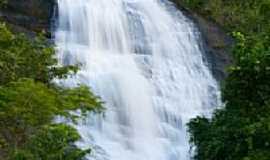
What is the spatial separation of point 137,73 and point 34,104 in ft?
31.2

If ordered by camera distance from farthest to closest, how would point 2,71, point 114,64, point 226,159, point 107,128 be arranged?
point 114,64
point 107,128
point 2,71
point 226,159

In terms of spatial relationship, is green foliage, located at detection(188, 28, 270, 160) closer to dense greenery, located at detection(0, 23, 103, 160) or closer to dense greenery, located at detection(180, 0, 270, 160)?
dense greenery, located at detection(180, 0, 270, 160)

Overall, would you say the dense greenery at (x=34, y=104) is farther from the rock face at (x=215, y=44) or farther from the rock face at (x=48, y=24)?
the rock face at (x=215, y=44)

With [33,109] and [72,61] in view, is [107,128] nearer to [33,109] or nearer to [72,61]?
[72,61]

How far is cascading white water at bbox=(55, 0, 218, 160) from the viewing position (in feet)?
52.3

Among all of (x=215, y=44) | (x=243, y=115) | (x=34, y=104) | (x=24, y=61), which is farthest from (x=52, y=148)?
(x=215, y=44)

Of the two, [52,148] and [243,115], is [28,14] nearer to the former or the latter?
[243,115]

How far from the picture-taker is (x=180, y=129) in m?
17.0

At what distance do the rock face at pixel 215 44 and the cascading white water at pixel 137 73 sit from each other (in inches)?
12.6

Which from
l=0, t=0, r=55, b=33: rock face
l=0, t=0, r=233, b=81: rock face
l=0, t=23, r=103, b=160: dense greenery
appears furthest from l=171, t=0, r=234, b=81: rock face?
l=0, t=23, r=103, b=160: dense greenery

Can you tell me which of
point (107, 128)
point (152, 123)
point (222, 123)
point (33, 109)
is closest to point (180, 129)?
point (152, 123)

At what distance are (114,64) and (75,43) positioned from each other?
4.11ft

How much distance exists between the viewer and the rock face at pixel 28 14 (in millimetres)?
17909

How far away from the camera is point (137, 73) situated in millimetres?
18578
